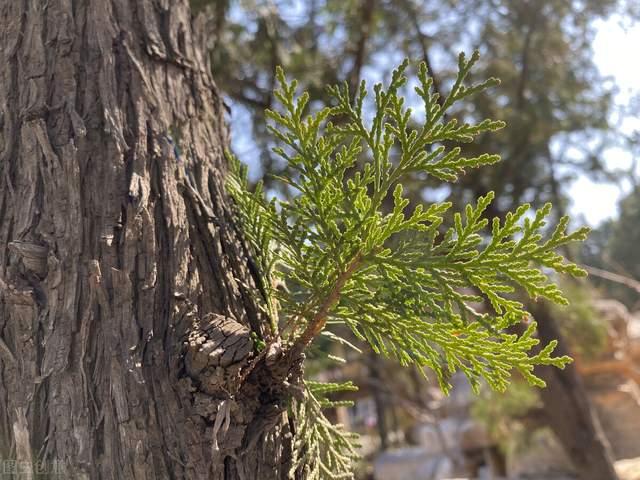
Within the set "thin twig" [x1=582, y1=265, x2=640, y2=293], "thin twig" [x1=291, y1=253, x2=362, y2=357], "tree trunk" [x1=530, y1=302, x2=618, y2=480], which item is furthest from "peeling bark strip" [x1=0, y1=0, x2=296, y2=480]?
"tree trunk" [x1=530, y1=302, x2=618, y2=480]

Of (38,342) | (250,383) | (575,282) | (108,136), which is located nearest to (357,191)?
(250,383)

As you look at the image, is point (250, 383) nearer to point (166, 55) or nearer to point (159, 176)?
point (159, 176)

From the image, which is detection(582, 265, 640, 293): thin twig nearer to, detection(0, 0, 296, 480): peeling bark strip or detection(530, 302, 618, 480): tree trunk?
detection(530, 302, 618, 480): tree trunk

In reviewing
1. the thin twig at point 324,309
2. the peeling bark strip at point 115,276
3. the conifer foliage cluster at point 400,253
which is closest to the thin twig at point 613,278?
the conifer foliage cluster at point 400,253

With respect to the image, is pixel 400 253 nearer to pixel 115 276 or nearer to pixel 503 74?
pixel 115 276

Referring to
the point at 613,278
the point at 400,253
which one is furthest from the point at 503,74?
the point at 400,253
